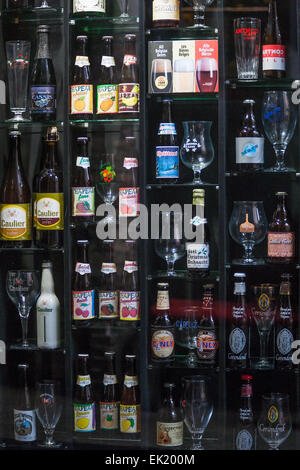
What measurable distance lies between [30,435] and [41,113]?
130 centimetres

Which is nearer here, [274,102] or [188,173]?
[274,102]

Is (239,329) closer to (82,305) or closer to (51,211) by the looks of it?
(82,305)

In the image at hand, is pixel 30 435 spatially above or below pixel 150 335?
below

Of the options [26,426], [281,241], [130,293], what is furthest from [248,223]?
[26,426]

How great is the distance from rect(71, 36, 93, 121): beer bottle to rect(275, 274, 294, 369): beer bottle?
1031mm

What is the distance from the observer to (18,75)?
2.97 meters

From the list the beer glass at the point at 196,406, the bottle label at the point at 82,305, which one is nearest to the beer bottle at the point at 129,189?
the bottle label at the point at 82,305

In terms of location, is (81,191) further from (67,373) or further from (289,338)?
(289,338)

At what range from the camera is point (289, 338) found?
2906 mm

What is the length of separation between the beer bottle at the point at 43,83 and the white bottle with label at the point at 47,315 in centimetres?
61

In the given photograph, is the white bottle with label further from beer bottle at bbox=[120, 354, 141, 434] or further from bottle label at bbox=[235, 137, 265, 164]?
bottle label at bbox=[235, 137, 265, 164]

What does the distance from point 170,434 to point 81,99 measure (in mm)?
1373
